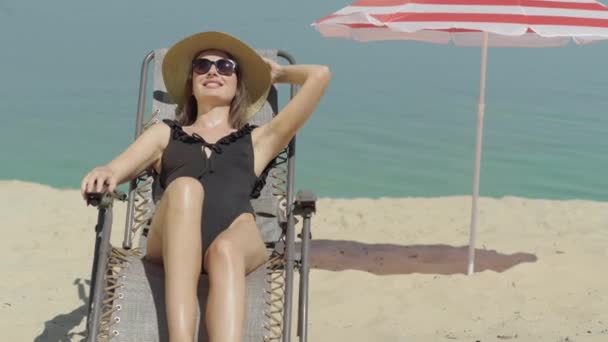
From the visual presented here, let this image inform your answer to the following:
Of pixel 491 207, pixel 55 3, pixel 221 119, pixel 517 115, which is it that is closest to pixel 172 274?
pixel 221 119

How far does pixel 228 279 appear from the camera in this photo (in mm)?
3643

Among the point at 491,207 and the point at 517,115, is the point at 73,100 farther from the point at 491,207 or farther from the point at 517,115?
the point at 491,207

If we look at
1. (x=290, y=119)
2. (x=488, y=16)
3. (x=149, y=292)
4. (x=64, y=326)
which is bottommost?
(x=64, y=326)

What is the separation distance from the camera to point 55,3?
4278cm

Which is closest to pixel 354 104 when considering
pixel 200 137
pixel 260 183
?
pixel 260 183

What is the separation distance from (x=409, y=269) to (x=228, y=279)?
337 cm

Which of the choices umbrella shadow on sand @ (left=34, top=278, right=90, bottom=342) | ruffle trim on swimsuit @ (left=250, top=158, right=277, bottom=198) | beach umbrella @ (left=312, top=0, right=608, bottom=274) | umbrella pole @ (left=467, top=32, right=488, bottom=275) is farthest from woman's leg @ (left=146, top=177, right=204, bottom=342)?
umbrella pole @ (left=467, top=32, right=488, bottom=275)

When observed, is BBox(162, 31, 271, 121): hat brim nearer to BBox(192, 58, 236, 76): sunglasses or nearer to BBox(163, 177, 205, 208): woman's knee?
BBox(192, 58, 236, 76): sunglasses

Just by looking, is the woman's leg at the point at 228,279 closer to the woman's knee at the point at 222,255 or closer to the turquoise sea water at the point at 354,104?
the woman's knee at the point at 222,255

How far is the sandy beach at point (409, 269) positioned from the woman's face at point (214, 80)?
1563 mm

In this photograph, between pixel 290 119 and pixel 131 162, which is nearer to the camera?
pixel 131 162

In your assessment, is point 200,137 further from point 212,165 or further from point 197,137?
point 212,165

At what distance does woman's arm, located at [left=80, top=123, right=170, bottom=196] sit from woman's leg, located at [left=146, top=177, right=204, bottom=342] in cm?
25

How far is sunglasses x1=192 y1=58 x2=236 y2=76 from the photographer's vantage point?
4.46 meters
